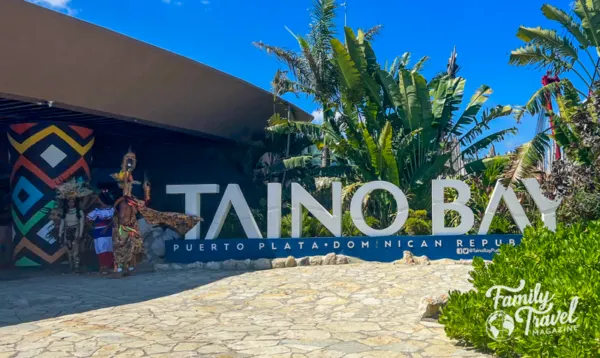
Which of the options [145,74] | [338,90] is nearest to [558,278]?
[145,74]

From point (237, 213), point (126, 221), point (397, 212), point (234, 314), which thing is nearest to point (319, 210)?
point (397, 212)

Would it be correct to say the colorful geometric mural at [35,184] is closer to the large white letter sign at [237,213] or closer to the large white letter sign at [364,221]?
the large white letter sign at [237,213]

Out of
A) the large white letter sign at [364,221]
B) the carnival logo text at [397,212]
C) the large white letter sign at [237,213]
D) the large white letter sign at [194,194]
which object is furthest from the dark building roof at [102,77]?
the large white letter sign at [364,221]

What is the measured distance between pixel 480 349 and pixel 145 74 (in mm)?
9615

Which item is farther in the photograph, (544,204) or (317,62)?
(317,62)

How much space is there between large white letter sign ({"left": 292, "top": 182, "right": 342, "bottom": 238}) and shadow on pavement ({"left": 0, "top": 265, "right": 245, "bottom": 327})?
187 centimetres

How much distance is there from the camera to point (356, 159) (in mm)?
14633

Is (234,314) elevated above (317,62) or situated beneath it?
situated beneath

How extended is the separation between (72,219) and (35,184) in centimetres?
160

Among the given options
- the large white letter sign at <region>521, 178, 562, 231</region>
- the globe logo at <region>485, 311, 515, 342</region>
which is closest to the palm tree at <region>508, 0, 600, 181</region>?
the large white letter sign at <region>521, 178, 562, 231</region>

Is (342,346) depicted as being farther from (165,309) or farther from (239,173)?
(239,173)

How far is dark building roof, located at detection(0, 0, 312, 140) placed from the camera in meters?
9.41

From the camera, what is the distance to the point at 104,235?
11.4 m

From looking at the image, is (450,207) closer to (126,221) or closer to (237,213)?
(237,213)
